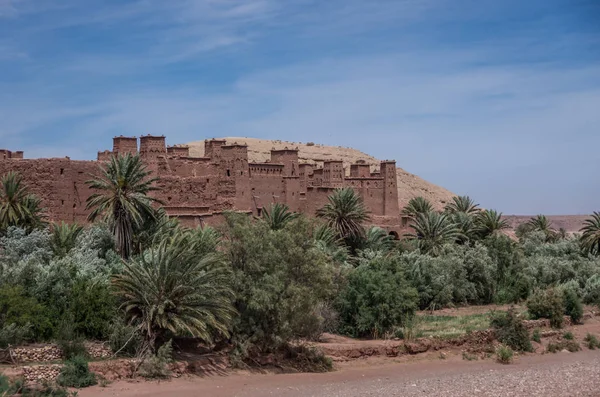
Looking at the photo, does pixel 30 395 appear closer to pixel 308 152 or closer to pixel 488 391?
pixel 488 391

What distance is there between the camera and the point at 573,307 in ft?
110

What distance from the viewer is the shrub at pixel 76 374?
62.2 ft

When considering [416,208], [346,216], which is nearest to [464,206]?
[416,208]

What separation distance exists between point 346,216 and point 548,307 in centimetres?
1304

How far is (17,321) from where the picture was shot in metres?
21.0

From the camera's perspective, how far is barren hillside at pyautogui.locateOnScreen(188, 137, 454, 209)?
279 feet

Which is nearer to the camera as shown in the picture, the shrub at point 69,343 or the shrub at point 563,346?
the shrub at point 69,343

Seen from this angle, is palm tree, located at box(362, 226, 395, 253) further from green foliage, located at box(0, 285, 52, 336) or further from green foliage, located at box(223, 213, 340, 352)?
green foliage, located at box(0, 285, 52, 336)

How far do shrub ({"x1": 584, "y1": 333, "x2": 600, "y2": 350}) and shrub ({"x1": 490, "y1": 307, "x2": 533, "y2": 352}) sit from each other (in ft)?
8.64

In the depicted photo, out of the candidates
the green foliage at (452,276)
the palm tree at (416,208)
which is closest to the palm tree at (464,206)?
the palm tree at (416,208)

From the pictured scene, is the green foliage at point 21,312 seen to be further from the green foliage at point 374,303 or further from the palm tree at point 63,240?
the green foliage at point 374,303

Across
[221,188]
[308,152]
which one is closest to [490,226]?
[221,188]

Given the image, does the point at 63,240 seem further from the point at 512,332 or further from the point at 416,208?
the point at 416,208

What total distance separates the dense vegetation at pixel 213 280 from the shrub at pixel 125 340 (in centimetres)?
3
